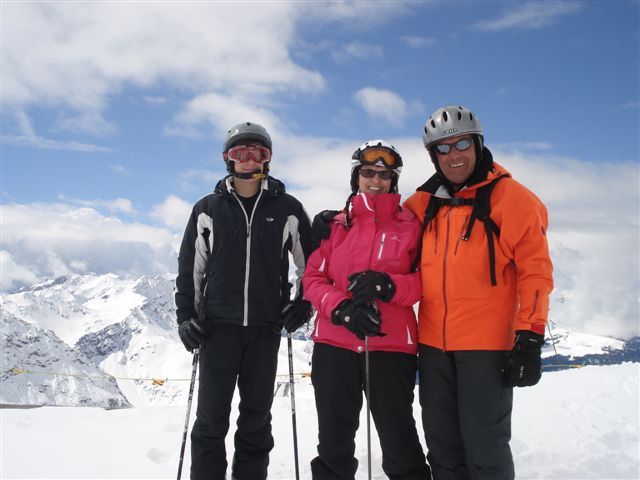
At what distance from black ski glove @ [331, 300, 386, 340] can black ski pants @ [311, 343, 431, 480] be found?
340 millimetres

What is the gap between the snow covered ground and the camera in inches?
252

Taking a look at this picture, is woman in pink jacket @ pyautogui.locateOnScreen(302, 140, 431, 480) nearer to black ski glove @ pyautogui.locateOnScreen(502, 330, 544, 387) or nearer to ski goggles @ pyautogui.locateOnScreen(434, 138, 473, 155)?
ski goggles @ pyautogui.locateOnScreen(434, 138, 473, 155)

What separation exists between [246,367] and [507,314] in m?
2.68

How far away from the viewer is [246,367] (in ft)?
17.4

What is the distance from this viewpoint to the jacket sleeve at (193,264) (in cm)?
539

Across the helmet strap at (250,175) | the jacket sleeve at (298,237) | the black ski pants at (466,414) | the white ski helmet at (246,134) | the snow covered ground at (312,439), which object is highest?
the white ski helmet at (246,134)

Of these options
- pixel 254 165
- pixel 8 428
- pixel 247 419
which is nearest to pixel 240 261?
pixel 254 165

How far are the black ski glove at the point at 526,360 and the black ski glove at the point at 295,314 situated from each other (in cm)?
214

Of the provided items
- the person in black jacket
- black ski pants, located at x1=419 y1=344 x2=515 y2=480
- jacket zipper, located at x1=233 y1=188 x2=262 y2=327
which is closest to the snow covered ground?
the person in black jacket

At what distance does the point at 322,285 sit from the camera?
4.73 m

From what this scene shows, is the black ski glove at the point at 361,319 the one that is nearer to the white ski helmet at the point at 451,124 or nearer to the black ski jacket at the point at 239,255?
the black ski jacket at the point at 239,255

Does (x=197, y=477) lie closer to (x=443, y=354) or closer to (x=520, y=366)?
(x=443, y=354)

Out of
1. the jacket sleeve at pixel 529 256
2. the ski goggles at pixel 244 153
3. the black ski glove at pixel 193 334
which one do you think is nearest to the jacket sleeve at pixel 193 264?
the black ski glove at pixel 193 334

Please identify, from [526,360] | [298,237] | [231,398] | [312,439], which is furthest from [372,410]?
[312,439]
